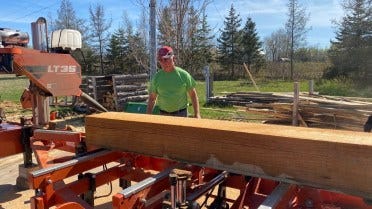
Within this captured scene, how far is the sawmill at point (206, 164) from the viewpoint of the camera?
6.35 feet

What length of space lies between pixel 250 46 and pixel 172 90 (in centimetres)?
3639

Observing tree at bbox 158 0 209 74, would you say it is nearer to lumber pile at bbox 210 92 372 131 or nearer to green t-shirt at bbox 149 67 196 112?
lumber pile at bbox 210 92 372 131

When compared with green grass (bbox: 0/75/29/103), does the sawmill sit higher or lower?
higher

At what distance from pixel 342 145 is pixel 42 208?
173cm

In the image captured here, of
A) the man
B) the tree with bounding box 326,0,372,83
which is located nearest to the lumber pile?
the man

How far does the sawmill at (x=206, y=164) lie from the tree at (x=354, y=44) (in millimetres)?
25884

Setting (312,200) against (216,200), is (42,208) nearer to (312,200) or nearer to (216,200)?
(216,200)

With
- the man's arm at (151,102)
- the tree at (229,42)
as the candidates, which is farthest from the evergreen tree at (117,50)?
the man's arm at (151,102)

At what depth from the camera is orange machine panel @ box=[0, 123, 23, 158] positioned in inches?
166

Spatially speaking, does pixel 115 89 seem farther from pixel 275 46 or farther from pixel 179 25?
pixel 275 46

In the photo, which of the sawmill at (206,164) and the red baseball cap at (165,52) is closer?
the sawmill at (206,164)

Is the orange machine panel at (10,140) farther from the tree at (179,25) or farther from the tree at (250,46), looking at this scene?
the tree at (250,46)

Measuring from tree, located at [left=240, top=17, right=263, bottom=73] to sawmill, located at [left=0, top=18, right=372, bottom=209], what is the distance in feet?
123

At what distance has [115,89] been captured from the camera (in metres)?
12.0
